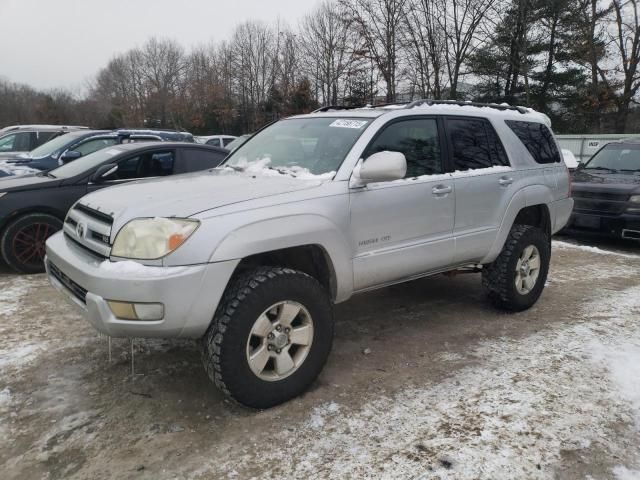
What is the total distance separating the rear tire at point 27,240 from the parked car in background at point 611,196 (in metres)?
7.40

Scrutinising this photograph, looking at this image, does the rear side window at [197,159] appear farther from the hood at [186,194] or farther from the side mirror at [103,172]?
the hood at [186,194]

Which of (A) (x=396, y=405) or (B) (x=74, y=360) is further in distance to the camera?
(B) (x=74, y=360)

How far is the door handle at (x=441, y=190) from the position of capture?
367cm

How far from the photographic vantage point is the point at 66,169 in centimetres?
620

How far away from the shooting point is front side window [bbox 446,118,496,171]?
3969mm

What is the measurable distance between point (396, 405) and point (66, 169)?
17.1 feet

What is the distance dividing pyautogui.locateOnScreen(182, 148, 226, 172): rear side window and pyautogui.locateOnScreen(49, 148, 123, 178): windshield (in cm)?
81

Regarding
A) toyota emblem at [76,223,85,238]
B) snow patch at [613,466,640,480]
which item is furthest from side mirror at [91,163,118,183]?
snow patch at [613,466,640,480]

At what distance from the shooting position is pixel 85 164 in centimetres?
611

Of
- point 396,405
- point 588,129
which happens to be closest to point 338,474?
point 396,405

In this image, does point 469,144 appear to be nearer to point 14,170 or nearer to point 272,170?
point 272,170

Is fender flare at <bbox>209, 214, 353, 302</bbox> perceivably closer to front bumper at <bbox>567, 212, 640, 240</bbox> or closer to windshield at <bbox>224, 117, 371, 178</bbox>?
windshield at <bbox>224, 117, 371, 178</bbox>

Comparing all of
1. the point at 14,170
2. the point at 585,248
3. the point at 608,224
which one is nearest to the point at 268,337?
Answer: the point at 585,248

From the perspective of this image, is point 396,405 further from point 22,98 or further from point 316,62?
point 22,98
